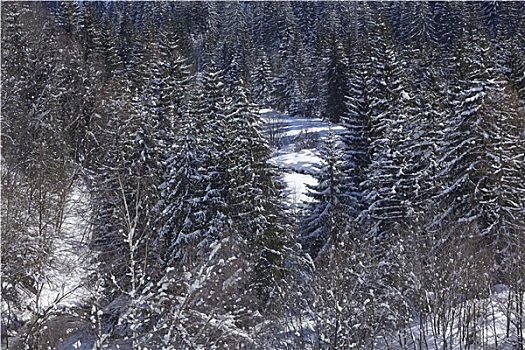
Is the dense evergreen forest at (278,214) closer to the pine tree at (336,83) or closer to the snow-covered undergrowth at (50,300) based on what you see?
the snow-covered undergrowth at (50,300)

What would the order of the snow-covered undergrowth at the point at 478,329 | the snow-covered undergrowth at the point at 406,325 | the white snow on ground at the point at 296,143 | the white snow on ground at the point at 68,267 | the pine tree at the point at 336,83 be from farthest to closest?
the pine tree at the point at 336,83, the white snow on ground at the point at 296,143, the white snow on ground at the point at 68,267, the snow-covered undergrowth at the point at 478,329, the snow-covered undergrowth at the point at 406,325

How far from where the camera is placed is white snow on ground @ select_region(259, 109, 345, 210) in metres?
44.4

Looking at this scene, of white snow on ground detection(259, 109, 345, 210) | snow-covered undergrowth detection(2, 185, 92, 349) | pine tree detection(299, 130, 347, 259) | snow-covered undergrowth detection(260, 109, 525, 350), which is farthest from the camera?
white snow on ground detection(259, 109, 345, 210)

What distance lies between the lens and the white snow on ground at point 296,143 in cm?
4441

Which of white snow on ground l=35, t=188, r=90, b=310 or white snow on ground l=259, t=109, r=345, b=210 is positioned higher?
white snow on ground l=259, t=109, r=345, b=210

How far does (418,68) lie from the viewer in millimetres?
58469

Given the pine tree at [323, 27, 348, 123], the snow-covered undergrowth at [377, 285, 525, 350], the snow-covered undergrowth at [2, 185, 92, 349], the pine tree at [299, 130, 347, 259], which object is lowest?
the snow-covered undergrowth at [377, 285, 525, 350]

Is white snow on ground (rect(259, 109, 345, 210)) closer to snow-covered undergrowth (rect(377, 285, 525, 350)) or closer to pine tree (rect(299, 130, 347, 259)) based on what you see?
pine tree (rect(299, 130, 347, 259))

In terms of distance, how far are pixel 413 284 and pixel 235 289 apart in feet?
22.4

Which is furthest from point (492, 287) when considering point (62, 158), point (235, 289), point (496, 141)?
point (62, 158)

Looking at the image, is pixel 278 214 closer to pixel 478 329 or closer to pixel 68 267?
pixel 478 329

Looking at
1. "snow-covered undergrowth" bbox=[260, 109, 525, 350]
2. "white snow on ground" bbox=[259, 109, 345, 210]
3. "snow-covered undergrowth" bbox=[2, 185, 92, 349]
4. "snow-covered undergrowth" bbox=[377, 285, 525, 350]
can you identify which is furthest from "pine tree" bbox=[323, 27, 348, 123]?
"snow-covered undergrowth" bbox=[377, 285, 525, 350]

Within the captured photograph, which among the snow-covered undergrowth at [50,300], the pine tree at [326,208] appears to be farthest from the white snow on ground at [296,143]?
the snow-covered undergrowth at [50,300]

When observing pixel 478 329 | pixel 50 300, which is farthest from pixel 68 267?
pixel 478 329
